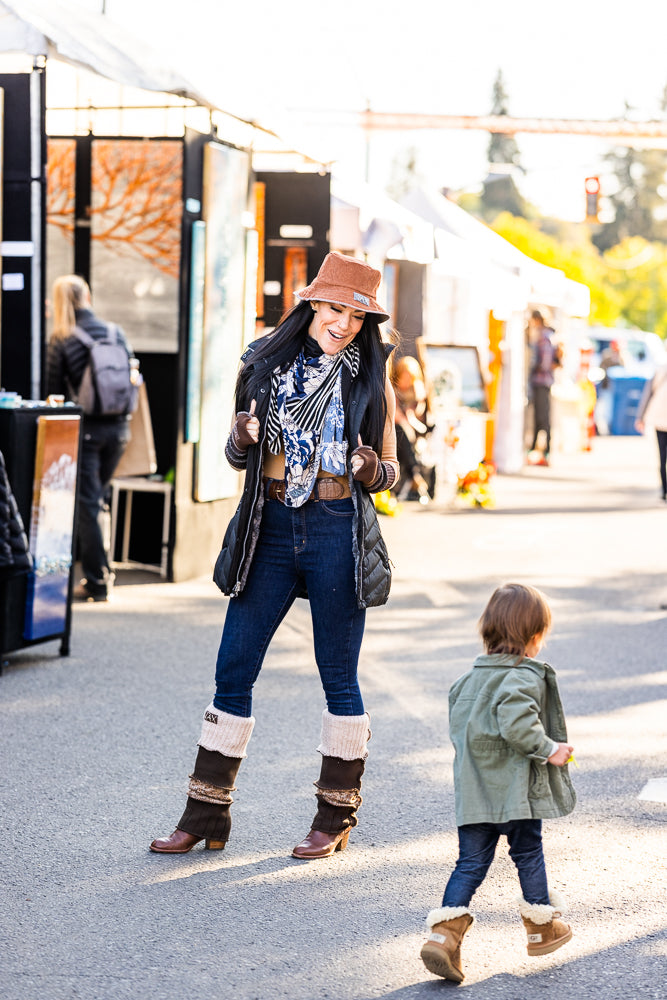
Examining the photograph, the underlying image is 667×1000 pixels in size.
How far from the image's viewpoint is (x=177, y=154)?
394 inches

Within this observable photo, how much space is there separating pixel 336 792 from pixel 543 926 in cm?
100

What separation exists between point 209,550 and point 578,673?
3.62 meters

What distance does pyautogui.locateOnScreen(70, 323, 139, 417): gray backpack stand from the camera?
28.8 feet

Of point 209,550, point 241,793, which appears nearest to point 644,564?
point 209,550

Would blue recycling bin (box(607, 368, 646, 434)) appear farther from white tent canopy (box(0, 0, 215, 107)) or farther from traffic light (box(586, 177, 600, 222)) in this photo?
white tent canopy (box(0, 0, 215, 107))

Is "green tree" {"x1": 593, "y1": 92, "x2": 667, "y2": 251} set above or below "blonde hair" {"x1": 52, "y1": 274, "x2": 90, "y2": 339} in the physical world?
above

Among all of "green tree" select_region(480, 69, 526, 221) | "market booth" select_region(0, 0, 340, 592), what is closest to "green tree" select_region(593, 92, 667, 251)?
"green tree" select_region(480, 69, 526, 221)

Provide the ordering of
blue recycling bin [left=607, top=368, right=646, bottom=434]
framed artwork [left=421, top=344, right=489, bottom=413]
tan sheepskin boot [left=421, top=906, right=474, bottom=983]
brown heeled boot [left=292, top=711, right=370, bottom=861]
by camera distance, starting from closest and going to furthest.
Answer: tan sheepskin boot [left=421, top=906, right=474, bottom=983]
brown heeled boot [left=292, top=711, right=370, bottom=861]
framed artwork [left=421, top=344, right=489, bottom=413]
blue recycling bin [left=607, top=368, right=646, bottom=434]

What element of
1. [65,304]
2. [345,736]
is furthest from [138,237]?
[345,736]

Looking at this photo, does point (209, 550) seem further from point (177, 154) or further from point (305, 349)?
point (305, 349)

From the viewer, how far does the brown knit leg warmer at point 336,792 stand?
184 inches

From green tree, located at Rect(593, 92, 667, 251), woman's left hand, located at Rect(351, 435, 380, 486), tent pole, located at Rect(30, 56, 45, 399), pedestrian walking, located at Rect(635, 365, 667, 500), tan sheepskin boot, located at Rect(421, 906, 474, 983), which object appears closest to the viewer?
tan sheepskin boot, located at Rect(421, 906, 474, 983)

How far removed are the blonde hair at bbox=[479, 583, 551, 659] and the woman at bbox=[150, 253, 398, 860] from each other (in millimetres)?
790

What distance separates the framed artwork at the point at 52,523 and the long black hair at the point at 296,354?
2.68 metres
